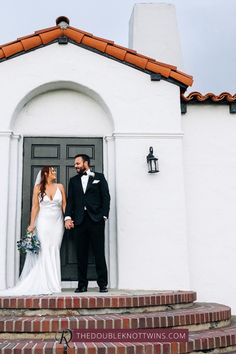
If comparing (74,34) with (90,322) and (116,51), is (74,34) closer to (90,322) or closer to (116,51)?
(116,51)

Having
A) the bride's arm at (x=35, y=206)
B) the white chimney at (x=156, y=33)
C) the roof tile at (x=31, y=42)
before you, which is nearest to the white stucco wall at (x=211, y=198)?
the bride's arm at (x=35, y=206)

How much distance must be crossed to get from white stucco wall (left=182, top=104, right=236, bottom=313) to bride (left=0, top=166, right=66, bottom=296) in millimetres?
2198

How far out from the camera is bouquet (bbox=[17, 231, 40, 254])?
664 centimetres

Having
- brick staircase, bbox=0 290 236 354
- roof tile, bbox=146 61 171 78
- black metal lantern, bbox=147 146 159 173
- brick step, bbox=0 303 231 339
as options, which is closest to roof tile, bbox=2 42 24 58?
roof tile, bbox=146 61 171 78

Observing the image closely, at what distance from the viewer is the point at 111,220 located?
741cm

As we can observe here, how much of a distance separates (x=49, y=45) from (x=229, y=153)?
3566 mm

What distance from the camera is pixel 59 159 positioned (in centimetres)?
764

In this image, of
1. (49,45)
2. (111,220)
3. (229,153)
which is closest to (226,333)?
(111,220)

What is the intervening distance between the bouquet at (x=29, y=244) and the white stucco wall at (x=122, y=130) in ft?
1.34

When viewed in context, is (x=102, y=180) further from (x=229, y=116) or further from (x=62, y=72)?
(x=229, y=116)

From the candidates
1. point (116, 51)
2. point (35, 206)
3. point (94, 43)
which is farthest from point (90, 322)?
point (94, 43)

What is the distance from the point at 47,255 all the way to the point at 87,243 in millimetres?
618

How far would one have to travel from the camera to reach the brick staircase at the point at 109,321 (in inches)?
179

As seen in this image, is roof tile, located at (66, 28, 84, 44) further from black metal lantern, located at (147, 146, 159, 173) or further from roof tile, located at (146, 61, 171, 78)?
black metal lantern, located at (147, 146, 159, 173)
